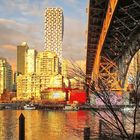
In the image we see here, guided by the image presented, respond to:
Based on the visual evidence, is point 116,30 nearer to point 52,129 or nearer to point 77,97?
point 52,129

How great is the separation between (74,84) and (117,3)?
1753 cm

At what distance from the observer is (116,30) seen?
3916 cm

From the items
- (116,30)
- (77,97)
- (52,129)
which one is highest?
(116,30)

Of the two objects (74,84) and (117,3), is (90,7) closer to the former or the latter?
(117,3)

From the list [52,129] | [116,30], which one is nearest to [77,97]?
[52,129]

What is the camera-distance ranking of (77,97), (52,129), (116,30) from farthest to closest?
(77,97)
(52,129)
(116,30)

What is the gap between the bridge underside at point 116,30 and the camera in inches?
1277

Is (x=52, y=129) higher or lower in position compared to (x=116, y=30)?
lower

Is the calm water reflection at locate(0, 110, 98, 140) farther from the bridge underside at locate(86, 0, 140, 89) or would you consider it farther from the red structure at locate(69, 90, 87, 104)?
the red structure at locate(69, 90, 87, 104)

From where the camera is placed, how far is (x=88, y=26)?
162 ft

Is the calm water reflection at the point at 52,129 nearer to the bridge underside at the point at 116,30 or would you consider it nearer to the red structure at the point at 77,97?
the bridge underside at the point at 116,30

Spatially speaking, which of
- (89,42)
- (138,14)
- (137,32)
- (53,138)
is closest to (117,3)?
(138,14)

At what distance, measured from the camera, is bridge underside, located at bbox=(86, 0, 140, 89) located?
106 ft

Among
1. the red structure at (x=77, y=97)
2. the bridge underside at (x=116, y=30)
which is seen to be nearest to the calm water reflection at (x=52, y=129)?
the bridge underside at (x=116, y=30)
